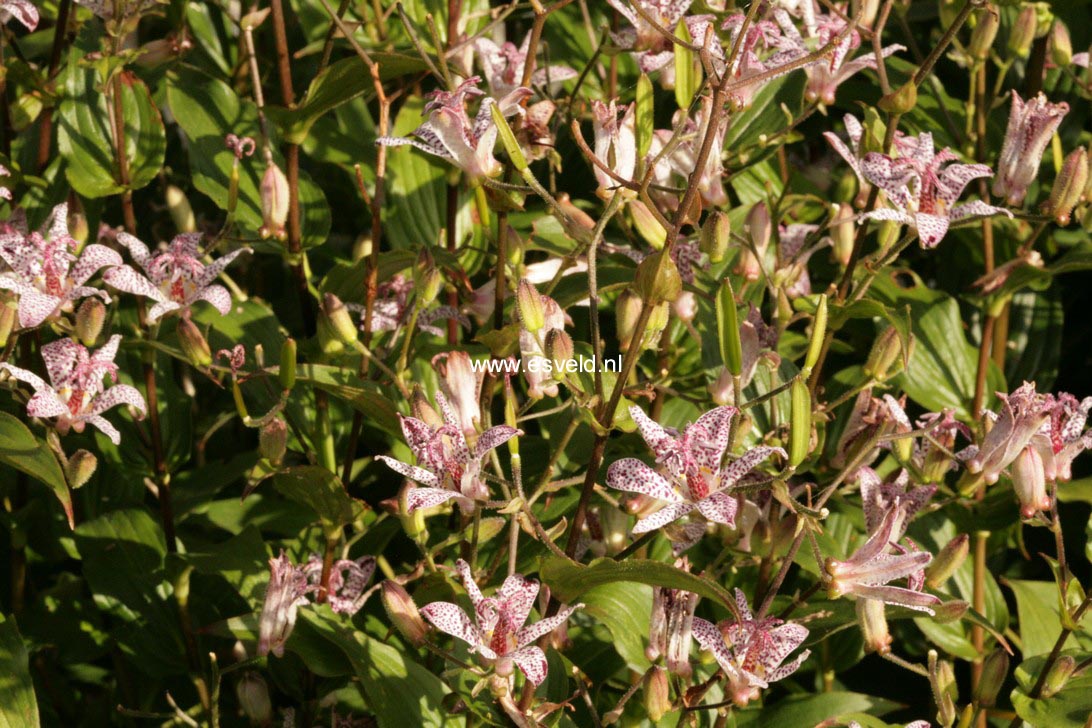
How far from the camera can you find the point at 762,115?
4.11 ft

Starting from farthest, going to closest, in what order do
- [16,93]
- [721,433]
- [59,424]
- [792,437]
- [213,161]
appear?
[16,93]
[213,161]
[59,424]
[721,433]
[792,437]

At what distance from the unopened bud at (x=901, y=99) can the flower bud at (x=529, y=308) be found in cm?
32

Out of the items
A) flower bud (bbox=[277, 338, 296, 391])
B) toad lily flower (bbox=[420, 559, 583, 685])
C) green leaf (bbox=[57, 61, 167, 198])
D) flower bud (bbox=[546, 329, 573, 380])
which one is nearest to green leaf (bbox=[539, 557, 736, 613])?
toad lily flower (bbox=[420, 559, 583, 685])

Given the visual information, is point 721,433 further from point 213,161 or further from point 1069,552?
point 1069,552

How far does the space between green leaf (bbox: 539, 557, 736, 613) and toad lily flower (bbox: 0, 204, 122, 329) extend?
462mm

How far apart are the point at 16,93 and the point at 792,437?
40.5 inches

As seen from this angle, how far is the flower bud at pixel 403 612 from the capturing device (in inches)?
34.4

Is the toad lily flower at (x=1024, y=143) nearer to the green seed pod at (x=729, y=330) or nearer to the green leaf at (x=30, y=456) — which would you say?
the green seed pod at (x=729, y=330)

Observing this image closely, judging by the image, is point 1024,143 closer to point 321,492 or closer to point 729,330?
point 729,330

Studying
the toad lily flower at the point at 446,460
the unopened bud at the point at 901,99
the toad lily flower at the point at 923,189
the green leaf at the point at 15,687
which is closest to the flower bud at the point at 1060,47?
the toad lily flower at the point at 923,189

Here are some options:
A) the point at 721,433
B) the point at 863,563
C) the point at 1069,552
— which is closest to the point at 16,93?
the point at 721,433

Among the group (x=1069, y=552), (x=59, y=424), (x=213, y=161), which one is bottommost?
(x=1069, y=552)

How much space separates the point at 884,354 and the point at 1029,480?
0.52 feet

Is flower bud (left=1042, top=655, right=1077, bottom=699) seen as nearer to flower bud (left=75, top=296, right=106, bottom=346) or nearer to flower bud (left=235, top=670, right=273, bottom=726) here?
flower bud (left=235, top=670, right=273, bottom=726)
